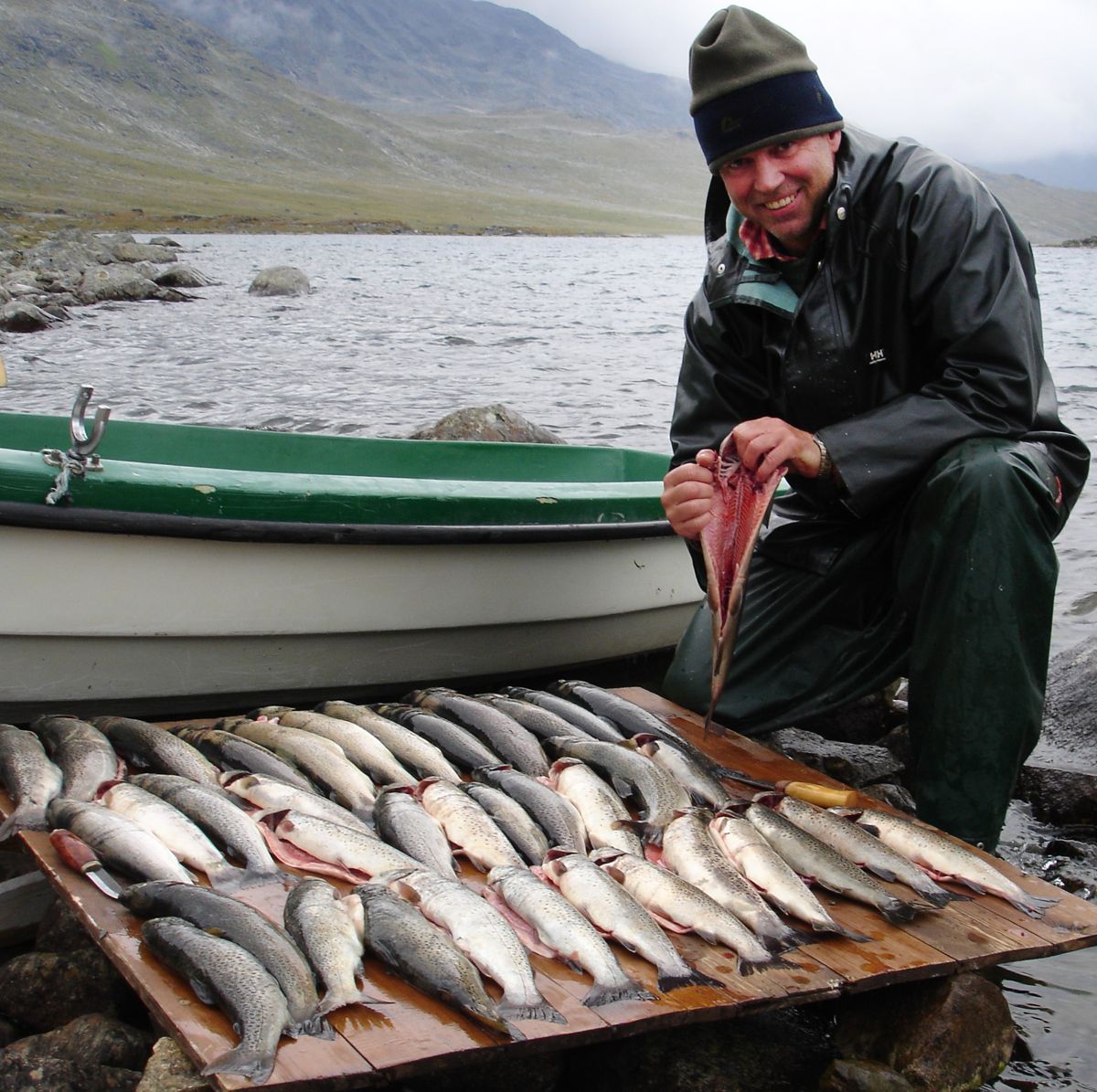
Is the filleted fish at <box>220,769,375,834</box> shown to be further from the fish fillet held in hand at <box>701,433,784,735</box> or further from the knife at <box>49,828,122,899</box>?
the fish fillet held in hand at <box>701,433,784,735</box>

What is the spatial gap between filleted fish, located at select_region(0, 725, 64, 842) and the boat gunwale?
97 cm

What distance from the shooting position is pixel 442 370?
2145 cm

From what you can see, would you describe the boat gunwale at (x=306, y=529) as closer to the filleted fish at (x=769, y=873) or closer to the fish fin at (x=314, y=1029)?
the filleted fish at (x=769, y=873)

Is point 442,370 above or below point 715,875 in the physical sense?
below

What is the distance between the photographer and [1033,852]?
17.2 ft

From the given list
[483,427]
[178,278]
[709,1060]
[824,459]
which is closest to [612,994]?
[709,1060]

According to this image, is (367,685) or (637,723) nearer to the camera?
(637,723)

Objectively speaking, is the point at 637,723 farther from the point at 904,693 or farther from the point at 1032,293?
the point at 904,693

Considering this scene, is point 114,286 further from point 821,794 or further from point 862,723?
point 821,794

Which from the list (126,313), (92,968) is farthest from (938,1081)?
(126,313)

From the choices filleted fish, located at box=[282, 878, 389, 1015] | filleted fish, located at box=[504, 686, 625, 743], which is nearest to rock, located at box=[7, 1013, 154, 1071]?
filleted fish, located at box=[282, 878, 389, 1015]

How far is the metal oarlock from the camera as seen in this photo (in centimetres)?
484

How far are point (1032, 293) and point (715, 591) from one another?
1506mm

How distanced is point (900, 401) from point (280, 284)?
34.0m
